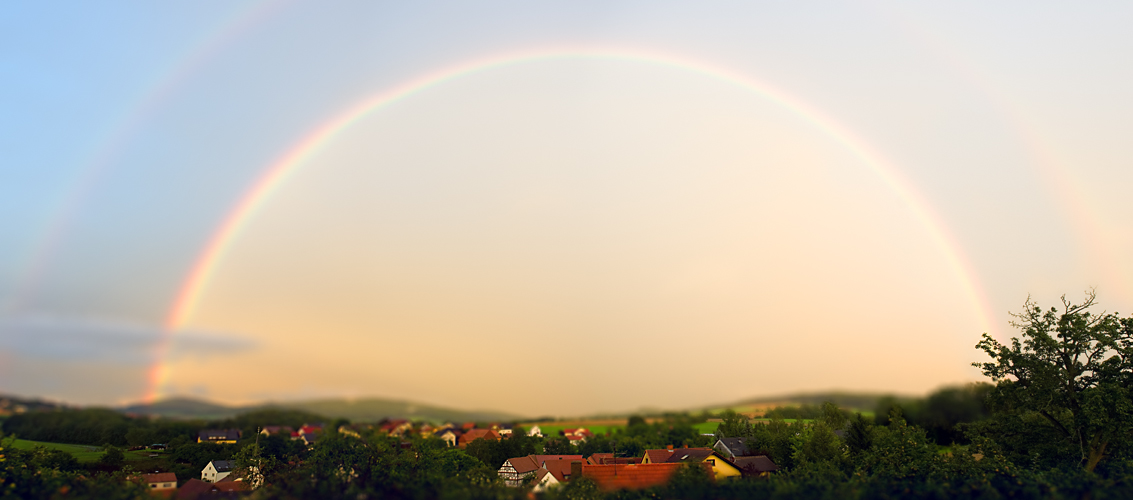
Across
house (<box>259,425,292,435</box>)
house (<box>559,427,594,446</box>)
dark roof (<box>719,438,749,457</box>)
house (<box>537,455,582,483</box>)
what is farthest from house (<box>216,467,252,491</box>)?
dark roof (<box>719,438,749,457</box>)

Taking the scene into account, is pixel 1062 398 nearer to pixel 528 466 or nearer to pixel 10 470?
pixel 528 466

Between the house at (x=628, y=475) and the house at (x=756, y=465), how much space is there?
848 cm

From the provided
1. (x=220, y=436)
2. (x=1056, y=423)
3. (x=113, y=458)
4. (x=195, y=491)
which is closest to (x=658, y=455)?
(x=1056, y=423)

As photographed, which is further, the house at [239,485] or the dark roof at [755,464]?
the dark roof at [755,464]

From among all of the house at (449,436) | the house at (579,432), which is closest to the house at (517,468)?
the house at (449,436)

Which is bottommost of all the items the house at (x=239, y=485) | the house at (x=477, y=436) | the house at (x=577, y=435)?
the house at (x=239, y=485)

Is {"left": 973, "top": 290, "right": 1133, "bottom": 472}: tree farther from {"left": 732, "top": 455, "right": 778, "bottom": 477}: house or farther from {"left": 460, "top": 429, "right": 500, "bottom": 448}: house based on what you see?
{"left": 460, "top": 429, "right": 500, "bottom": 448}: house

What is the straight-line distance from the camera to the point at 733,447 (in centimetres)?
6575

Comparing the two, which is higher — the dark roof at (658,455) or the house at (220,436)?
the house at (220,436)

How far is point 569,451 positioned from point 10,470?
4909 centimetres

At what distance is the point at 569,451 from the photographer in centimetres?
7450

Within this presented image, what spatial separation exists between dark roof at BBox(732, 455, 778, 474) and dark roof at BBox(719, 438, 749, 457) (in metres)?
6.07

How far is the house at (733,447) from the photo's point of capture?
64312mm

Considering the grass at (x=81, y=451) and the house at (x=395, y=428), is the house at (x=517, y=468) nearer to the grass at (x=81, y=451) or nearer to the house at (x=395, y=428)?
the grass at (x=81, y=451)
